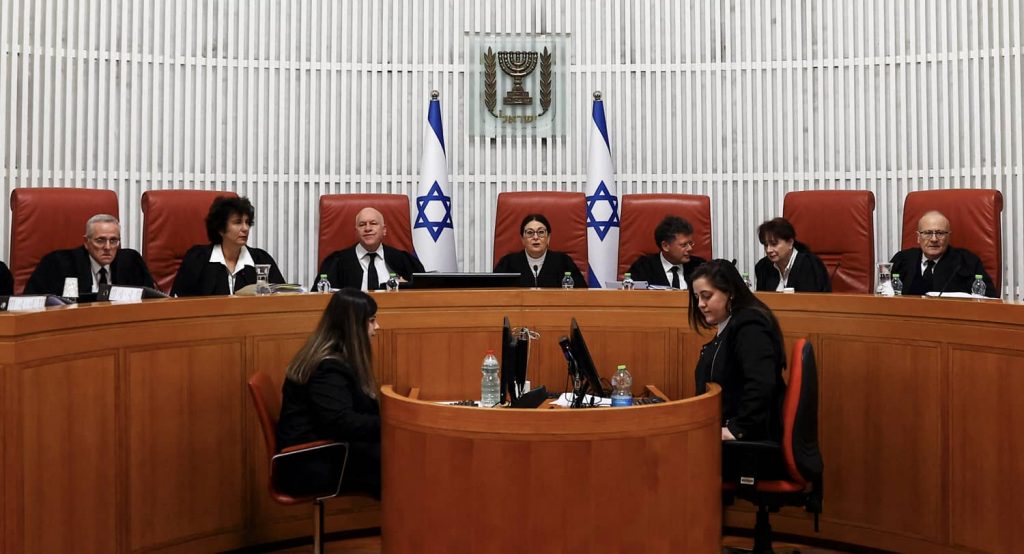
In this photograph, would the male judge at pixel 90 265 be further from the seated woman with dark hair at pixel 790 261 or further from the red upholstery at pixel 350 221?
the seated woman with dark hair at pixel 790 261

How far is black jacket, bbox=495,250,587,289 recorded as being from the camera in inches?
209

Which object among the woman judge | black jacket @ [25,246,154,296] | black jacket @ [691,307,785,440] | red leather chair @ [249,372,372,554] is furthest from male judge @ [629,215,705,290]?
black jacket @ [25,246,154,296]

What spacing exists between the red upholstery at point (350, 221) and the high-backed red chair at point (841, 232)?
2.34m

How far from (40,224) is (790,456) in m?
3.97

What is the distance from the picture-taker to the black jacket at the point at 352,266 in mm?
5285

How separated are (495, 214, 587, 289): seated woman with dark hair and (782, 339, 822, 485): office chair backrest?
2.22 meters

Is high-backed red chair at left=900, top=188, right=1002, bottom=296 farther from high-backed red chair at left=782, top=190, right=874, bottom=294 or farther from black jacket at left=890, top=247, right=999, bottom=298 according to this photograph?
high-backed red chair at left=782, top=190, right=874, bottom=294

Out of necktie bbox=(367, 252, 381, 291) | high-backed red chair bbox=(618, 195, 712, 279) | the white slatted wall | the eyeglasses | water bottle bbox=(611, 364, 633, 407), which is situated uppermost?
the white slatted wall

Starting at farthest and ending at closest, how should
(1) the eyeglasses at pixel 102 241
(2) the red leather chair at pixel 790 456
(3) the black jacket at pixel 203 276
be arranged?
(3) the black jacket at pixel 203 276 < (1) the eyeglasses at pixel 102 241 < (2) the red leather chair at pixel 790 456

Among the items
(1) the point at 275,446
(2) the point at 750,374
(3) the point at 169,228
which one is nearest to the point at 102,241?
(3) the point at 169,228

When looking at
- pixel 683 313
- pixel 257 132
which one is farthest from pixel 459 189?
pixel 683 313

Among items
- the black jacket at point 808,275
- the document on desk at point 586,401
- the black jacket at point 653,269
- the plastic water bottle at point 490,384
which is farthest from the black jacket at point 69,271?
the black jacket at point 808,275

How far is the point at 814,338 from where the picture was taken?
12.4 ft

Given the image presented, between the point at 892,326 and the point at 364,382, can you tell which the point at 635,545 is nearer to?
the point at 364,382
